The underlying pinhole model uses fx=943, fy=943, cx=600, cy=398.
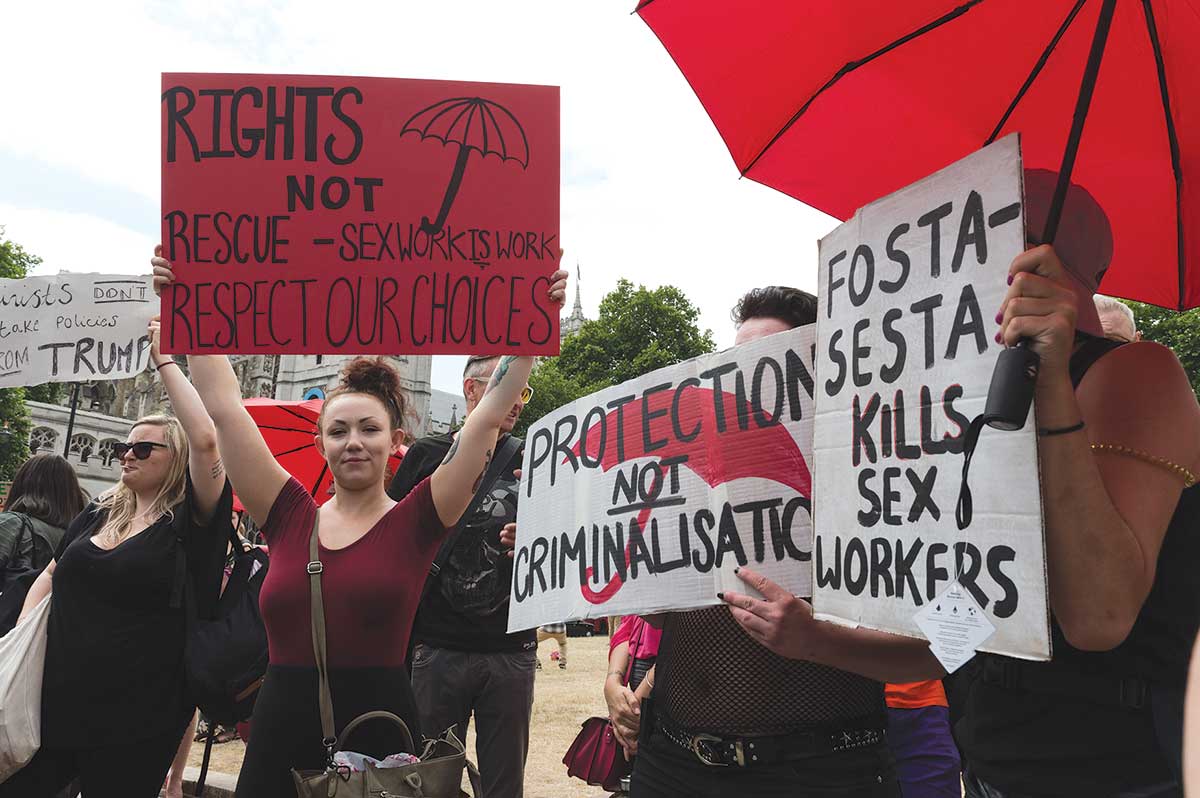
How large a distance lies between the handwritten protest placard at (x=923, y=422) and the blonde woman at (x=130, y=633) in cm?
257

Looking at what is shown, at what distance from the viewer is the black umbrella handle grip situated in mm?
1461

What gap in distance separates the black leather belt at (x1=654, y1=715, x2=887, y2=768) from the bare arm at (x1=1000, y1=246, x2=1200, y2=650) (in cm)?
79

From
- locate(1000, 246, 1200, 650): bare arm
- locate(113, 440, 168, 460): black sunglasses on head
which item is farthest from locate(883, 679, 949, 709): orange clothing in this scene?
locate(113, 440, 168, 460): black sunglasses on head

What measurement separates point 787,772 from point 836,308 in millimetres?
1062

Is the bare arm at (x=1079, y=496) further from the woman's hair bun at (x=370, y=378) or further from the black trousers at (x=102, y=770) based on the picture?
the black trousers at (x=102, y=770)

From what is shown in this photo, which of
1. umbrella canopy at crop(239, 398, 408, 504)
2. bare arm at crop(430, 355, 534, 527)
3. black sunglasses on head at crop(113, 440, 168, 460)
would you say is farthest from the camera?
umbrella canopy at crop(239, 398, 408, 504)

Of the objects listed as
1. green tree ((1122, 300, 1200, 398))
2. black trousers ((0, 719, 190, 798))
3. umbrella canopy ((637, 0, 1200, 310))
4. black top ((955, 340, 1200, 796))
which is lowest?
black trousers ((0, 719, 190, 798))

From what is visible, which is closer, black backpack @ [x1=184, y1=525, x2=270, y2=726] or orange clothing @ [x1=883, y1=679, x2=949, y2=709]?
orange clothing @ [x1=883, y1=679, x2=949, y2=709]

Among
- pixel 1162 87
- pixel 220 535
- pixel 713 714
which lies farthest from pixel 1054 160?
pixel 220 535

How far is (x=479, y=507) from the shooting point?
4.44 m

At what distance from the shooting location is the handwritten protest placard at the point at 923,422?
59.9 inches

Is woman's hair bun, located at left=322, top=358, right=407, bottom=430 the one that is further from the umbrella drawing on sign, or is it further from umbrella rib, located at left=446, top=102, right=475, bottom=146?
umbrella rib, located at left=446, top=102, right=475, bottom=146

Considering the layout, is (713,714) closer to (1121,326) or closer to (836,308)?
(836,308)

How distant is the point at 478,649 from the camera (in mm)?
4402
